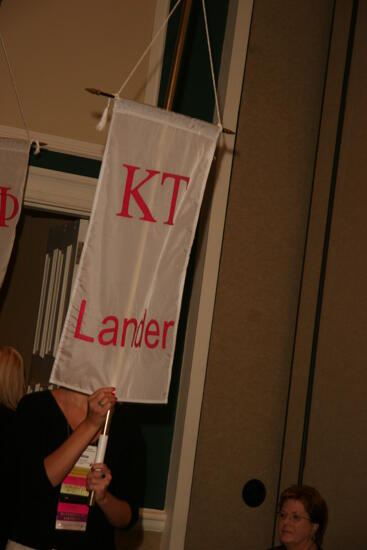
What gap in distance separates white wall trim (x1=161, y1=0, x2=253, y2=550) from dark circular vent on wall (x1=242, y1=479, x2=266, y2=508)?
0.30 m

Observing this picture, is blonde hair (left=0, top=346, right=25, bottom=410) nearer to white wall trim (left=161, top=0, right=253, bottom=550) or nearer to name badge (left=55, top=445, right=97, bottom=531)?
name badge (left=55, top=445, right=97, bottom=531)

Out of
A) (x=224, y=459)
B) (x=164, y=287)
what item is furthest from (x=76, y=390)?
(x=224, y=459)

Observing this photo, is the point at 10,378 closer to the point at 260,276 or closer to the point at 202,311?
the point at 202,311

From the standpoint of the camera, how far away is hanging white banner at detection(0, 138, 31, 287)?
11.8 feet

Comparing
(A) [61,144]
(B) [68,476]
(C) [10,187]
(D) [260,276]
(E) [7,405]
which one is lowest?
(B) [68,476]

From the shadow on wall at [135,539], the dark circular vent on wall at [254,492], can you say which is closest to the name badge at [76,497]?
the shadow on wall at [135,539]

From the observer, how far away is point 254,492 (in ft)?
12.9

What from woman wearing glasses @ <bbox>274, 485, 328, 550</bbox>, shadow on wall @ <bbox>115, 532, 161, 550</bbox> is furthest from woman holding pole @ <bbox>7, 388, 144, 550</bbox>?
shadow on wall @ <bbox>115, 532, 161, 550</bbox>

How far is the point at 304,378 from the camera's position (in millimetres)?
3955

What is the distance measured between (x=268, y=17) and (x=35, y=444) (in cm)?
261

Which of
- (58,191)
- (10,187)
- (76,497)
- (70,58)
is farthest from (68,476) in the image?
(70,58)

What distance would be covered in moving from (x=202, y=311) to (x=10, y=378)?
4.33 ft

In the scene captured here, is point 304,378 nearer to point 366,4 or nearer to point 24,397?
Answer: point 24,397

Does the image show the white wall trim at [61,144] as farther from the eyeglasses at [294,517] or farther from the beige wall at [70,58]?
the eyeglasses at [294,517]
